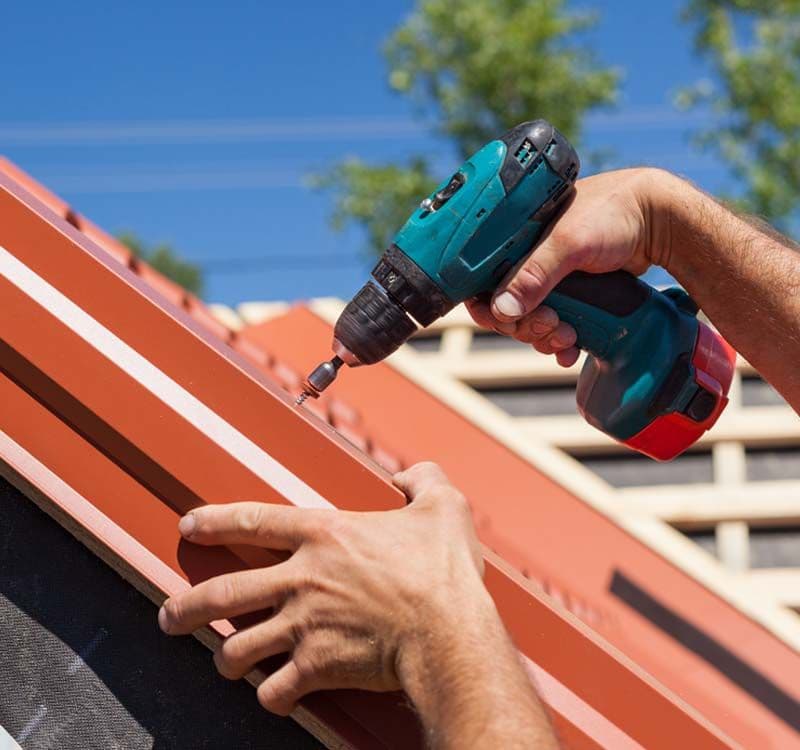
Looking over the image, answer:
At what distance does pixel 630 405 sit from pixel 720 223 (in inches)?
12.5

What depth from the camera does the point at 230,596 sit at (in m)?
1.09

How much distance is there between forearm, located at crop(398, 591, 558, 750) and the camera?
1.00 meters

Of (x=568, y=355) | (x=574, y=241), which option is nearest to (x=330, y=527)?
(x=574, y=241)

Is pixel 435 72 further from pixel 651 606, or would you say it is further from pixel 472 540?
pixel 472 540

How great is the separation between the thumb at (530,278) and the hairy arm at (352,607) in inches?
21.0

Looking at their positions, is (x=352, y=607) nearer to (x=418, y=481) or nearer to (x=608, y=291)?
(x=418, y=481)

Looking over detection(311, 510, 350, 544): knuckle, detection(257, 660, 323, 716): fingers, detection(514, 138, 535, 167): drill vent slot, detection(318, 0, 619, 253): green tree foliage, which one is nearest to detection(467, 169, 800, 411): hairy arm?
detection(514, 138, 535, 167): drill vent slot

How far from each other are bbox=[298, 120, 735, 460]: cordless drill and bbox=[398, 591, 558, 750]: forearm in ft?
1.71

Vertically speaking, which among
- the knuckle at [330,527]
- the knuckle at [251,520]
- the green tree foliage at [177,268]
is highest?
the green tree foliage at [177,268]

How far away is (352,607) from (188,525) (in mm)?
190

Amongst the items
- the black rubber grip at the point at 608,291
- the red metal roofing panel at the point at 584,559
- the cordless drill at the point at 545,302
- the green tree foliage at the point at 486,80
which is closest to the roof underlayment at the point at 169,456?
the cordless drill at the point at 545,302

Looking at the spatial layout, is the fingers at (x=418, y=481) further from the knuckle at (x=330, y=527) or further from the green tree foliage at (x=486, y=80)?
the green tree foliage at (x=486, y=80)

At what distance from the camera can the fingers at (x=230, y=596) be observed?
1.09 metres

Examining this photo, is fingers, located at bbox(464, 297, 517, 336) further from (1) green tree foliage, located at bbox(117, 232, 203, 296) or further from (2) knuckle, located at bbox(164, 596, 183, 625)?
(1) green tree foliage, located at bbox(117, 232, 203, 296)
